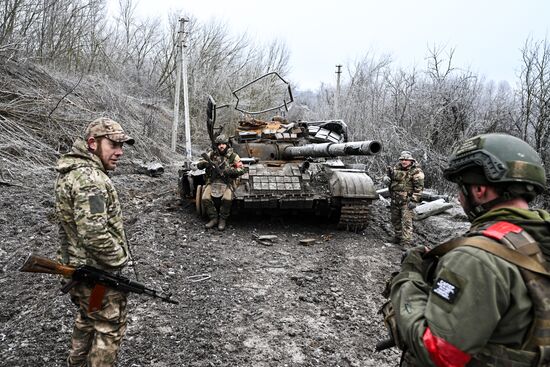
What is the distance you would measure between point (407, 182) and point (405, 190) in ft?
0.47

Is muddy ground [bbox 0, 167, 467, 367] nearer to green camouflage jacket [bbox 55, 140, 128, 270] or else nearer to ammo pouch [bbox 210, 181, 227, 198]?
ammo pouch [bbox 210, 181, 227, 198]

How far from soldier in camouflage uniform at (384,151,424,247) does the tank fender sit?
1.86ft

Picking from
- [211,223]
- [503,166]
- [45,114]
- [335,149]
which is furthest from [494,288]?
[45,114]

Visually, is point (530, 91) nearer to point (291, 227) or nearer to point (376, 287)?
point (291, 227)

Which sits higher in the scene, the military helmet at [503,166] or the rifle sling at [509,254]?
the military helmet at [503,166]

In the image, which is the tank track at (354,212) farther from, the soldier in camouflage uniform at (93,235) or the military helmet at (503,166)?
the military helmet at (503,166)

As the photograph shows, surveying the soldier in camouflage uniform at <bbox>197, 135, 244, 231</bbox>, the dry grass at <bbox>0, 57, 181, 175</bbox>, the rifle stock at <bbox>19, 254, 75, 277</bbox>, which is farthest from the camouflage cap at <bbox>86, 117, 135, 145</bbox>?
the dry grass at <bbox>0, 57, 181, 175</bbox>

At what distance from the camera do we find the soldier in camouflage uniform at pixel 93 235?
9.23ft

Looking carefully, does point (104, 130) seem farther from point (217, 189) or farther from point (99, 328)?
point (217, 189)

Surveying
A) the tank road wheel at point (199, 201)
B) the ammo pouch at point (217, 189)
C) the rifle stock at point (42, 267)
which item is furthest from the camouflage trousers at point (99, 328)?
the tank road wheel at point (199, 201)

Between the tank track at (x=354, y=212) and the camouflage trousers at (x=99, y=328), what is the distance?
16.2 ft

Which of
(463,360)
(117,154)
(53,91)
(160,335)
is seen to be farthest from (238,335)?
(53,91)

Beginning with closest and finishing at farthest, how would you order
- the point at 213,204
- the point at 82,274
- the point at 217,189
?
the point at 82,274 < the point at 217,189 < the point at 213,204

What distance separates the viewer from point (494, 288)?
1.44 metres
